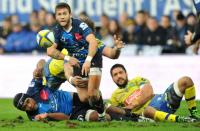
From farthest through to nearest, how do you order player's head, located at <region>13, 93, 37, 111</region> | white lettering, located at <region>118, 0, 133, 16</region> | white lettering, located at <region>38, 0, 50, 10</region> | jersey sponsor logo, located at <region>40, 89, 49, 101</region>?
1. white lettering, located at <region>38, 0, 50, 10</region>
2. white lettering, located at <region>118, 0, 133, 16</region>
3. jersey sponsor logo, located at <region>40, 89, 49, 101</region>
4. player's head, located at <region>13, 93, 37, 111</region>

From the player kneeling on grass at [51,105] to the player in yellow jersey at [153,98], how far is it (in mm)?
645

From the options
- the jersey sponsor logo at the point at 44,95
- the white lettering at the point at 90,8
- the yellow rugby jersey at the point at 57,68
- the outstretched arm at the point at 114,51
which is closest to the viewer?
the outstretched arm at the point at 114,51

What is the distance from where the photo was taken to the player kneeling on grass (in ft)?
40.1

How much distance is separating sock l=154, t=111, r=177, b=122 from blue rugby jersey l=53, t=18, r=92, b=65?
1.53 metres

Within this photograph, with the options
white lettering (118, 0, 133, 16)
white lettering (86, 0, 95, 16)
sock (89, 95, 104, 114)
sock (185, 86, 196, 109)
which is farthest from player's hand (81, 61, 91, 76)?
white lettering (86, 0, 95, 16)

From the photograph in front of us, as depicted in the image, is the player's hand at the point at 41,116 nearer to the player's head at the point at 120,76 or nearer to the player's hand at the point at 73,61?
the player's hand at the point at 73,61

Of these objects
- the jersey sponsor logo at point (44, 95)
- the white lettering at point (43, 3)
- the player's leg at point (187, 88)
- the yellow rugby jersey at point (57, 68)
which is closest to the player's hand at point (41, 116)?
the jersey sponsor logo at point (44, 95)

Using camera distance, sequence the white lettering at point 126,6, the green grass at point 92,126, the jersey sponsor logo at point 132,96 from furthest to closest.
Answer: the white lettering at point 126,6 → the jersey sponsor logo at point 132,96 → the green grass at point 92,126

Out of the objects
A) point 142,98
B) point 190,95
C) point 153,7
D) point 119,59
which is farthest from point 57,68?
point 153,7

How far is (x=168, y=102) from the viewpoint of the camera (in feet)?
40.3

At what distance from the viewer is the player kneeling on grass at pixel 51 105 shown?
1222 centimetres

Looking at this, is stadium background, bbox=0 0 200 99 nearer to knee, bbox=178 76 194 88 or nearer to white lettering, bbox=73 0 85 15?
white lettering, bbox=73 0 85 15

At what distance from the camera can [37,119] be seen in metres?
12.2

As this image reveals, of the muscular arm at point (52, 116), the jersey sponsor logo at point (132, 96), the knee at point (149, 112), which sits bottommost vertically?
the muscular arm at point (52, 116)
